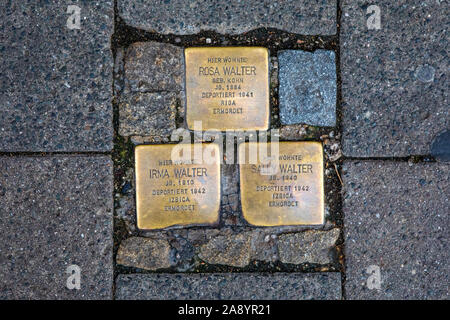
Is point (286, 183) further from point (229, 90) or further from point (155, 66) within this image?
point (155, 66)

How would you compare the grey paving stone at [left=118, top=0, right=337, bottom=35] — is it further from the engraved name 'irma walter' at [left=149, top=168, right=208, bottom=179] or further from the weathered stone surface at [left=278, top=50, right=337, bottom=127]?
the engraved name 'irma walter' at [left=149, top=168, right=208, bottom=179]

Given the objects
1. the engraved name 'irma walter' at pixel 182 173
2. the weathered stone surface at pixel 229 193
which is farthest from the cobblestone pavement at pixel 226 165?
the engraved name 'irma walter' at pixel 182 173

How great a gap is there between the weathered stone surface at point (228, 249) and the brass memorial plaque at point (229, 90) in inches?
23.4

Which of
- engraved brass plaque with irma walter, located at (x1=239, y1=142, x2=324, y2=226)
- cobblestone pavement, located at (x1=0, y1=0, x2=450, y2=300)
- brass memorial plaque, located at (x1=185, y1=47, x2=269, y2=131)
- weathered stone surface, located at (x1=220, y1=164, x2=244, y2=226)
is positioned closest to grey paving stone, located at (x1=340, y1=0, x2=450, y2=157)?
cobblestone pavement, located at (x1=0, y1=0, x2=450, y2=300)

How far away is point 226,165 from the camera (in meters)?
1.79

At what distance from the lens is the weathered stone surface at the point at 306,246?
1.79 meters

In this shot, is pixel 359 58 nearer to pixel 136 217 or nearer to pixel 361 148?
pixel 361 148

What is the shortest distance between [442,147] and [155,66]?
64.1 inches

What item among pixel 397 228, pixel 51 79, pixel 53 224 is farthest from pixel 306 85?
pixel 53 224

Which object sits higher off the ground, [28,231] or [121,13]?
[121,13]

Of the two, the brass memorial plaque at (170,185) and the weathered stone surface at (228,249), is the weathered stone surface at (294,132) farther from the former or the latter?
the weathered stone surface at (228,249)
